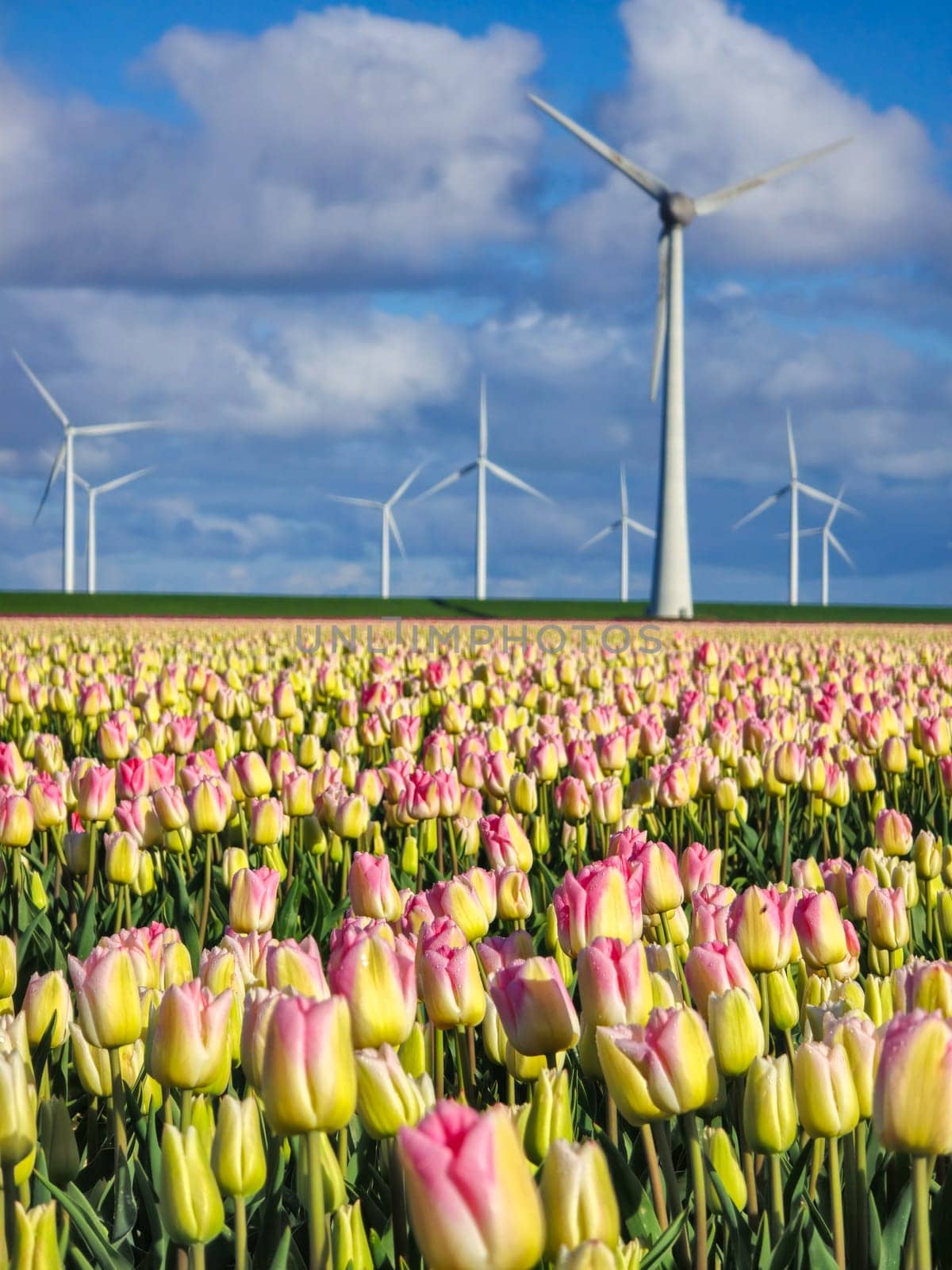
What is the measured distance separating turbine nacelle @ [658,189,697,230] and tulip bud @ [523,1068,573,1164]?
48481 millimetres

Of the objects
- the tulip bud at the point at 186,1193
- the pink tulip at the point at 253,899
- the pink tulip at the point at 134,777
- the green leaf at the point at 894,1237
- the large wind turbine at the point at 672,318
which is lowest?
the green leaf at the point at 894,1237

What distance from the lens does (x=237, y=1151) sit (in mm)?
1978

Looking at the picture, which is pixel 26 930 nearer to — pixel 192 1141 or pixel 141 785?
pixel 141 785

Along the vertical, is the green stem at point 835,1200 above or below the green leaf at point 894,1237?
above

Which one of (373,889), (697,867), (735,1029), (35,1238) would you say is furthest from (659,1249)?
(697,867)

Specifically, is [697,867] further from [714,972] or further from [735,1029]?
[735,1029]

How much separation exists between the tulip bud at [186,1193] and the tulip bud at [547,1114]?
1.66ft

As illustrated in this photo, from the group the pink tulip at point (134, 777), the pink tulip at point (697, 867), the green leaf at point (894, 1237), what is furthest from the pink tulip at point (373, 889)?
the pink tulip at point (134, 777)

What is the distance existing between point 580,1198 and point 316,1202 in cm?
36

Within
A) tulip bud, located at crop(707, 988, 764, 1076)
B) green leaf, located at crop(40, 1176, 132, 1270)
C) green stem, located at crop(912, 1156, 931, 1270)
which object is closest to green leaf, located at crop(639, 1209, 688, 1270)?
tulip bud, located at crop(707, 988, 764, 1076)

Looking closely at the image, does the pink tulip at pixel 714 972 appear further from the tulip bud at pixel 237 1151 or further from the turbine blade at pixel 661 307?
the turbine blade at pixel 661 307

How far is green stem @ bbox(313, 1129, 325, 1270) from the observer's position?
5.56 feet

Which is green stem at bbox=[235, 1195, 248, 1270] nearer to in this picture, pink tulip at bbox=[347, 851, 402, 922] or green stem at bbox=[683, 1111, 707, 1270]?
green stem at bbox=[683, 1111, 707, 1270]

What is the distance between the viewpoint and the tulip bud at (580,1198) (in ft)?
5.22
